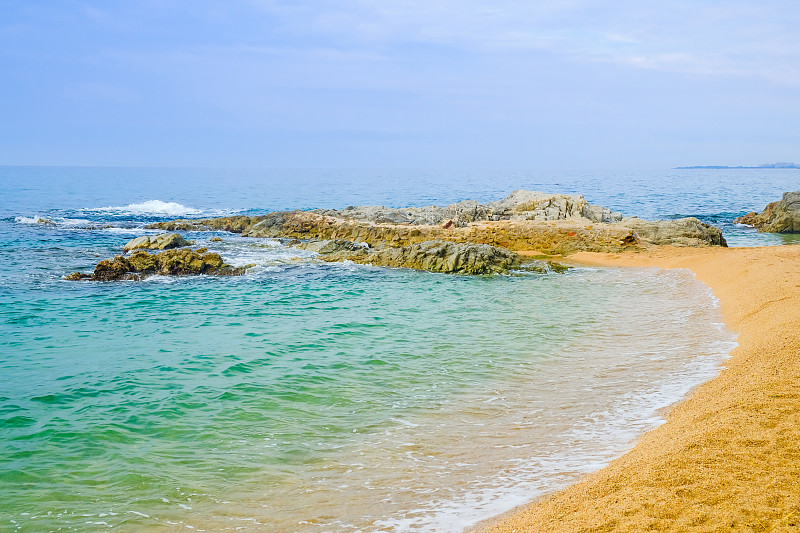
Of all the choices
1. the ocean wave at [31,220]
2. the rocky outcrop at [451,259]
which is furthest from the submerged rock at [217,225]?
the rocky outcrop at [451,259]

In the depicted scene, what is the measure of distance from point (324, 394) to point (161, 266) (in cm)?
1353

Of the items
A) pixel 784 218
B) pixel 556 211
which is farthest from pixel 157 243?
pixel 784 218

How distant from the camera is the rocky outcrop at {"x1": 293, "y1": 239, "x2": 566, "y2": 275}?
68.6 ft

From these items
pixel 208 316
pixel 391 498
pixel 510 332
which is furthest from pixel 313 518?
pixel 208 316

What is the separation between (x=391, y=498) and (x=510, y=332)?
7374mm

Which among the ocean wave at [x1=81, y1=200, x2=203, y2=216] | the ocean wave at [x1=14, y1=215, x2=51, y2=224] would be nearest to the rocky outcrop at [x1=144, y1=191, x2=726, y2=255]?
the ocean wave at [x1=14, y1=215, x2=51, y2=224]

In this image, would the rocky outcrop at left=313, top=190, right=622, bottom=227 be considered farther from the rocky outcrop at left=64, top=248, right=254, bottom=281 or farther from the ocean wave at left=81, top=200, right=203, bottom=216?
the ocean wave at left=81, top=200, right=203, bottom=216

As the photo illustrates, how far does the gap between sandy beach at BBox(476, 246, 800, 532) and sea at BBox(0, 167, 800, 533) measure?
528 mm

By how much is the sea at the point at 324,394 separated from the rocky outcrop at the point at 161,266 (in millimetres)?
1138

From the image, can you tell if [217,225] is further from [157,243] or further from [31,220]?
[31,220]

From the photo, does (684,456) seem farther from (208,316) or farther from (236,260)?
(236,260)

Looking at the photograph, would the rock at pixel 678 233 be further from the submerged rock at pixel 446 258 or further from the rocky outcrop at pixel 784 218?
the rocky outcrop at pixel 784 218

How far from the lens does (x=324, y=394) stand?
9016 millimetres

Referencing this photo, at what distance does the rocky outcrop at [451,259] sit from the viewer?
2091cm
